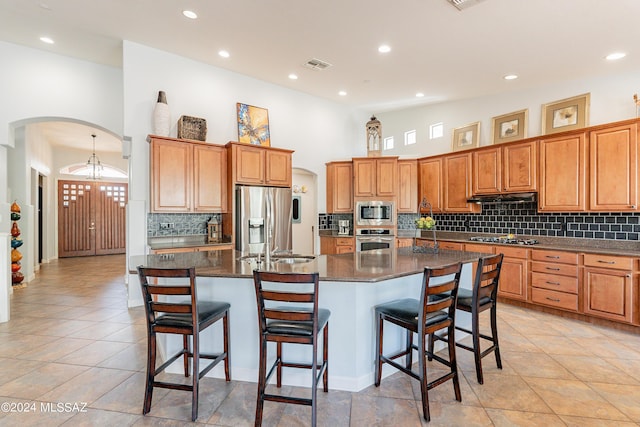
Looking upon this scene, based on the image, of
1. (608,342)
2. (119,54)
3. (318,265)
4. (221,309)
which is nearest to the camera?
(221,309)

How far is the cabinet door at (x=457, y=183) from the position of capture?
17.6 feet

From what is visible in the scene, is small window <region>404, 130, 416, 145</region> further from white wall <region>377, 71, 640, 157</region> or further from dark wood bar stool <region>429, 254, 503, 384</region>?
dark wood bar stool <region>429, 254, 503, 384</region>

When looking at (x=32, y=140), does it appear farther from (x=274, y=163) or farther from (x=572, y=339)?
(x=572, y=339)

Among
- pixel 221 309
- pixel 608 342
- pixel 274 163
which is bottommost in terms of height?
pixel 608 342

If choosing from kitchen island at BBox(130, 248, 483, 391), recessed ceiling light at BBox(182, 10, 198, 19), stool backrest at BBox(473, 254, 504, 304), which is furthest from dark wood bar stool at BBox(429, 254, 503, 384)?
recessed ceiling light at BBox(182, 10, 198, 19)

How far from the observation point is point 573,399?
2.24m

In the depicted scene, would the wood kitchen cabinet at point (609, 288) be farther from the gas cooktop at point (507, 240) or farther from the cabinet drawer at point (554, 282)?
the gas cooktop at point (507, 240)

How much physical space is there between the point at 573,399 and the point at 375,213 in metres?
3.98

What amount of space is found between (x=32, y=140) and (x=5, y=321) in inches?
184

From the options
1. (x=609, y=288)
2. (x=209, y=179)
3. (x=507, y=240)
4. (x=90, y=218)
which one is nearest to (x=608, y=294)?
(x=609, y=288)

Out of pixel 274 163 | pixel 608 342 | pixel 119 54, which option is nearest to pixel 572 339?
pixel 608 342

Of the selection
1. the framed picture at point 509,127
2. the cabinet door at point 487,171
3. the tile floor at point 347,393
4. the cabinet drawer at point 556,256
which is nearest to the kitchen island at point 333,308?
the tile floor at point 347,393

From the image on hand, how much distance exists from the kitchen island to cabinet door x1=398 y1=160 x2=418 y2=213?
11.3 ft

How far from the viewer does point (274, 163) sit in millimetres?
5074
